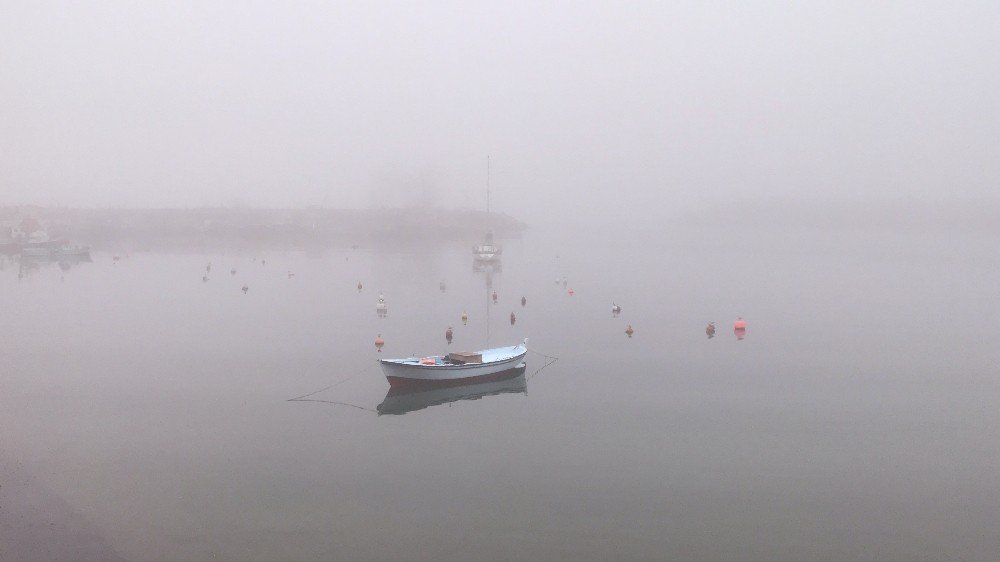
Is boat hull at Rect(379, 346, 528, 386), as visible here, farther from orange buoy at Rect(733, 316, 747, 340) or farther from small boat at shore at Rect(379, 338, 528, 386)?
orange buoy at Rect(733, 316, 747, 340)

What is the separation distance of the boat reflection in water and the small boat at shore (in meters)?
0.27

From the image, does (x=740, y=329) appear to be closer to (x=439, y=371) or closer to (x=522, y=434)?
(x=439, y=371)

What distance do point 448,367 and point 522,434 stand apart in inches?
248

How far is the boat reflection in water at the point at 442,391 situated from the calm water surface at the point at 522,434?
0.57 metres

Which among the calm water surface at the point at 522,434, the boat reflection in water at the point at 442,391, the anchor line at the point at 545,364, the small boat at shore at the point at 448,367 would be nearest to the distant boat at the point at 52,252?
the calm water surface at the point at 522,434

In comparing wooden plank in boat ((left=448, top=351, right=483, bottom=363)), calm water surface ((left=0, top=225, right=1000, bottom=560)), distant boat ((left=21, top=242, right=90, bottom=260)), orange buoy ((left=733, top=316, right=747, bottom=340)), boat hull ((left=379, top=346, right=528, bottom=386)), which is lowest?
calm water surface ((left=0, top=225, right=1000, bottom=560))

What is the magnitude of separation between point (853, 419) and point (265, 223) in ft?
583

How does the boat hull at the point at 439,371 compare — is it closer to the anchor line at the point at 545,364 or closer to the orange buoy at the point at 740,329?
the anchor line at the point at 545,364

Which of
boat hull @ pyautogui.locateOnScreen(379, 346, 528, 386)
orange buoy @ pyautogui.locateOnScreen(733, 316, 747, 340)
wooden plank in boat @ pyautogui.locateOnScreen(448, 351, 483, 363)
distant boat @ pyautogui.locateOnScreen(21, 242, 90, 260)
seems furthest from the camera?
distant boat @ pyautogui.locateOnScreen(21, 242, 90, 260)

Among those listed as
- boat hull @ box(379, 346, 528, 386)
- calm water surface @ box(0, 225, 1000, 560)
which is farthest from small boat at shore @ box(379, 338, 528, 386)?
calm water surface @ box(0, 225, 1000, 560)

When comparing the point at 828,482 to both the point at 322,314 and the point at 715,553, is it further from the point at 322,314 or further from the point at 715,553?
the point at 322,314

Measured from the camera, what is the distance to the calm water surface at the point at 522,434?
64.5ft

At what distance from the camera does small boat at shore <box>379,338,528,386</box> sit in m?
32.4

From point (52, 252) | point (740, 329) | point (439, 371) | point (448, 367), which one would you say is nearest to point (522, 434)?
point (448, 367)
